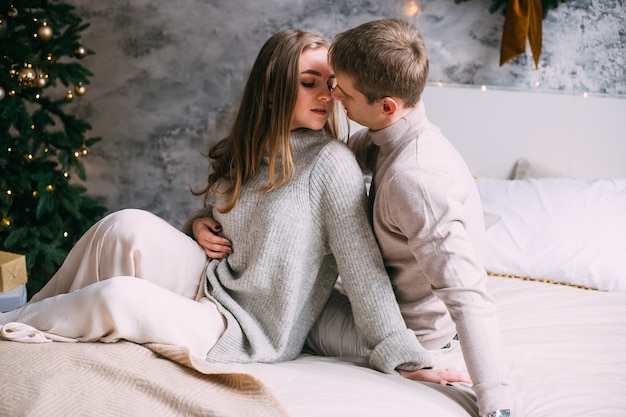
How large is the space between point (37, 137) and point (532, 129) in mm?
2029

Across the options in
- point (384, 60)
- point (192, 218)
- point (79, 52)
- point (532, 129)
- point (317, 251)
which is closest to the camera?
point (384, 60)

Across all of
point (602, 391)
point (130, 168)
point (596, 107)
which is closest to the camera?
point (602, 391)

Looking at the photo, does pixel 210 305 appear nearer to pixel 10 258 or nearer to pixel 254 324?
pixel 254 324

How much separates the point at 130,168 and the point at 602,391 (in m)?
2.42

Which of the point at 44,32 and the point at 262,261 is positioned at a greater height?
the point at 44,32

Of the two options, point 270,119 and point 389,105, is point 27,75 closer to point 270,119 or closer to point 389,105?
point 270,119

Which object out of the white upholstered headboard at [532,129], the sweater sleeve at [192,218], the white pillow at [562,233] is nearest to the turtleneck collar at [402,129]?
the sweater sleeve at [192,218]

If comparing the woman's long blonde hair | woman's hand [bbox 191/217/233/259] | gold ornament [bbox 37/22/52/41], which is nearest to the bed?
woman's hand [bbox 191/217/233/259]

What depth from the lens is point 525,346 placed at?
163 cm

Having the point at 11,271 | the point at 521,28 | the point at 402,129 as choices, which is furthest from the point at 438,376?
the point at 521,28

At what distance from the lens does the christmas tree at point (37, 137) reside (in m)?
2.44

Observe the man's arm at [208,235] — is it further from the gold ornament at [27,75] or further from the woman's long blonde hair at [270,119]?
the gold ornament at [27,75]

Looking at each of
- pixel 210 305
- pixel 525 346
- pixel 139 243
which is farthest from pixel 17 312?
pixel 525 346

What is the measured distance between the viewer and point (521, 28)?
264 cm
